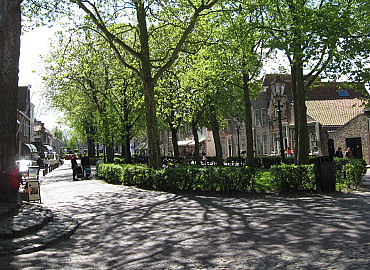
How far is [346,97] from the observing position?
127 feet

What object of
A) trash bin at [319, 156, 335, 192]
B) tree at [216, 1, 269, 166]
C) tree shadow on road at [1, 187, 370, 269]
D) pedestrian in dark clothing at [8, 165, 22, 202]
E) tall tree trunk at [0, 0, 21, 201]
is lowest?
tree shadow on road at [1, 187, 370, 269]

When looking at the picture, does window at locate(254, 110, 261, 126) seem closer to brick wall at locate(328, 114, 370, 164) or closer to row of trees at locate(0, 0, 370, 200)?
row of trees at locate(0, 0, 370, 200)

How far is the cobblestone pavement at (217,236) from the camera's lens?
5289mm

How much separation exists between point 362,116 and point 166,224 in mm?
24441

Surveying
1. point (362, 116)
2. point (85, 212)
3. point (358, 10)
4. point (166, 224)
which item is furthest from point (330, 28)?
point (362, 116)

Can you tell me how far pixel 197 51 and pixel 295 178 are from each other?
10.7m

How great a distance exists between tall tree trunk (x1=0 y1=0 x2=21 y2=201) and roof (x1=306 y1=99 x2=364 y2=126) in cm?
2670

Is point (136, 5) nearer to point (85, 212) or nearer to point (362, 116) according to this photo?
point (85, 212)

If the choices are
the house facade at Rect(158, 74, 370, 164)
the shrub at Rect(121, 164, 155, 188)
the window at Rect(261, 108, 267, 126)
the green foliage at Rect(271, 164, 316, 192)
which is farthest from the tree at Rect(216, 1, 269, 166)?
the window at Rect(261, 108, 267, 126)

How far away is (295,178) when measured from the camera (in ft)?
40.9

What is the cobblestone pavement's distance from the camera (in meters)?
5.29

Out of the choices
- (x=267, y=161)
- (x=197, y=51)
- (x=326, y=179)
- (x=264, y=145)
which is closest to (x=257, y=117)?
(x=264, y=145)

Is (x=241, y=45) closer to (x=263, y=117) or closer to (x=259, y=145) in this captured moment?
(x=263, y=117)

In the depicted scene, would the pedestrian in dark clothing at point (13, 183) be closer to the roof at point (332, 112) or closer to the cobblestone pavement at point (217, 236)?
the cobblestone pavement at point (217, 236)
